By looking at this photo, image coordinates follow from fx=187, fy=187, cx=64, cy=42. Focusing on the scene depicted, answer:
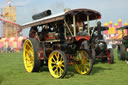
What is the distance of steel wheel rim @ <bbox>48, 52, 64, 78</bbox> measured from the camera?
5.68 m

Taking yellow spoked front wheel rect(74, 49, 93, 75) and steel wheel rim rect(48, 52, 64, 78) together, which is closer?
steel wheel rim rect(48, 52, 64, 78)

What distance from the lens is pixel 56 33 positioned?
6.56m

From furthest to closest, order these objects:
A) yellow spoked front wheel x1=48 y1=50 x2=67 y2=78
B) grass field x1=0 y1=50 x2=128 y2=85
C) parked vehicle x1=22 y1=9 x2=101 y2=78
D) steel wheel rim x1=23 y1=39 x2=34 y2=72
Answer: steel wheel rim x1=23 y1=39 x2=34 y2=72, parked vehicle x1=22 y1=9 x2=101 y2=78, yellow spoked front wheel x1=48 y1=50 x2=67 y2=78, grass field x1=0 y1=50 x2=128 y2=85

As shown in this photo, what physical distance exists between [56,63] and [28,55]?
213 centimetres

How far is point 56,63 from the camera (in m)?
5.81

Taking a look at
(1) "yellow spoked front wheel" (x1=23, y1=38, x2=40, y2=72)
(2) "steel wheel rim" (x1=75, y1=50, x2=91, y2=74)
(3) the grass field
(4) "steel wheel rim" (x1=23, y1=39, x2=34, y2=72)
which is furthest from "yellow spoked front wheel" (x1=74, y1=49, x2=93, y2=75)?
(4) "steel wheel rim" (x1=23, y1=39, x2=34, y2=72)

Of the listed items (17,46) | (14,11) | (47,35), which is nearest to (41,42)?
(47,35)

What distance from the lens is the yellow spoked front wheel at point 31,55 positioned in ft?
22.1

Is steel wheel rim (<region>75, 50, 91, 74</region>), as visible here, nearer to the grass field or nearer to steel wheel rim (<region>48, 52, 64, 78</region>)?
the grass field

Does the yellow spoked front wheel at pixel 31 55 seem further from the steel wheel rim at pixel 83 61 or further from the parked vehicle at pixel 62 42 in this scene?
the steel wheel rim at pixel 83 61

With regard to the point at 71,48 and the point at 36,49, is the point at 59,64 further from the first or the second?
the point at 36,49

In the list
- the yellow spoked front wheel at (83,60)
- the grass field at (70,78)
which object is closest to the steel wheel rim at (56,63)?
the grass field at (70,78)

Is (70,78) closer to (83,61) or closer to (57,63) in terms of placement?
(57,63)

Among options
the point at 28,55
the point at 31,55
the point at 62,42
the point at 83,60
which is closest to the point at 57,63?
the point at 62,42
